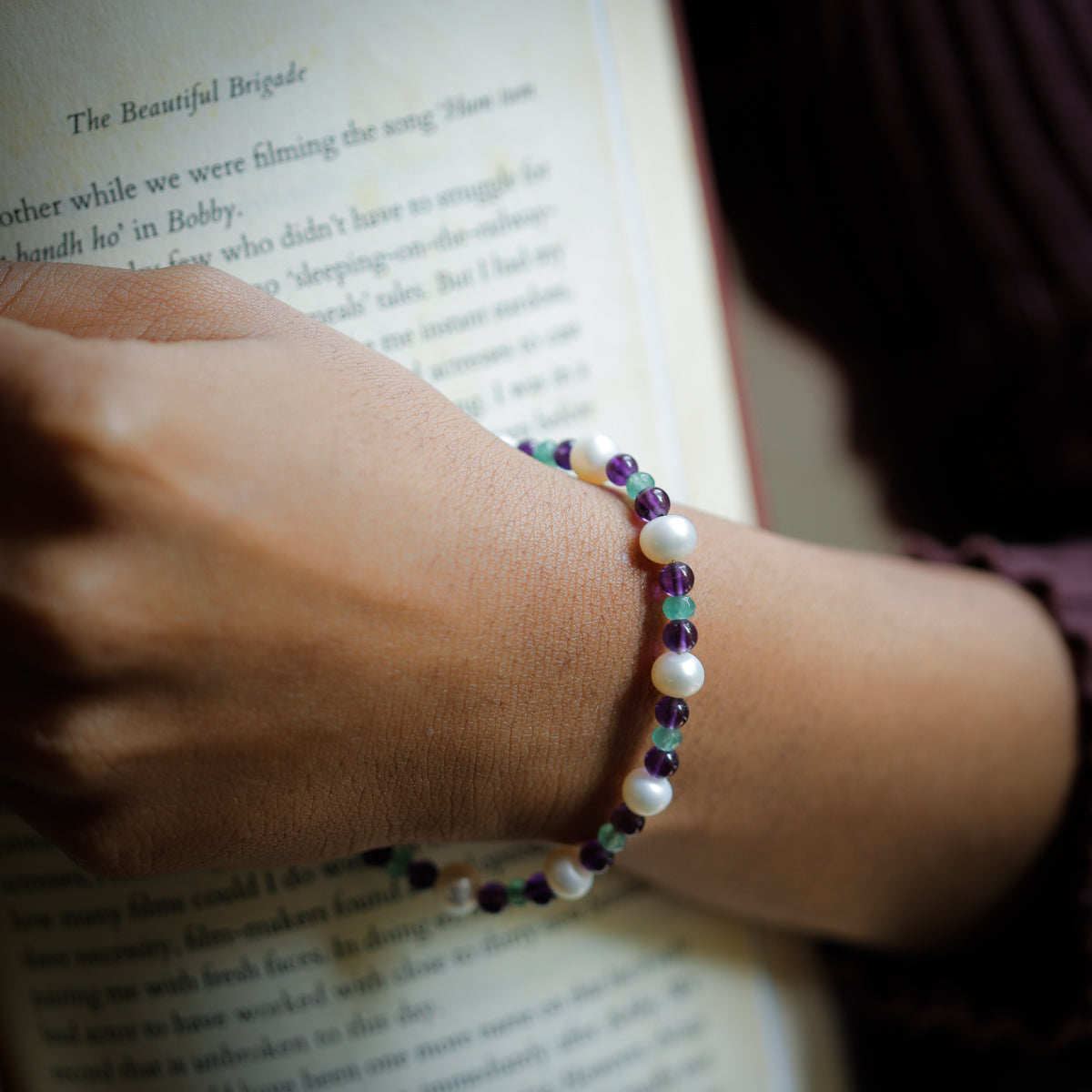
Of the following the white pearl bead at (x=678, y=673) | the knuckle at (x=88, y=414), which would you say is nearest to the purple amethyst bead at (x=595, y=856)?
the white pearl bead at (x=678, y=673)

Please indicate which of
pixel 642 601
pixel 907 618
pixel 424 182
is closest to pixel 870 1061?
pixel 907 618

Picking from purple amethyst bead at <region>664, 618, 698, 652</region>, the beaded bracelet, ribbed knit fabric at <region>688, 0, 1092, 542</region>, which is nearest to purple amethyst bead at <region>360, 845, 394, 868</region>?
the beaded bracelet

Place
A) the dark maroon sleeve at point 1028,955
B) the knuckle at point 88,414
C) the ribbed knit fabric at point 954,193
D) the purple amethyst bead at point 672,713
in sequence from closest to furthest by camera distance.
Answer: the knuckle at point 88,414 < the purple amethyst bead at point 672,713 < the dark maroon sleeve at point 1028,955 < the ribbed knit fabric at point 954,193

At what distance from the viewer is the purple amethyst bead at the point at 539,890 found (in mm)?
505

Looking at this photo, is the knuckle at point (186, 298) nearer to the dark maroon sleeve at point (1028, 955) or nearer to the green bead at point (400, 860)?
the green bead at point (400, 860)

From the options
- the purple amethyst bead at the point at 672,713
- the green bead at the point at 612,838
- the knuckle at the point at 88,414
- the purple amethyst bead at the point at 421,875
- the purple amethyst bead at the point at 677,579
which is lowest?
the purple amethyst bead at the point at 421,875

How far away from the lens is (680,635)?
1.40ft

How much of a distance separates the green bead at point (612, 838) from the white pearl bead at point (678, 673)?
93 millimetres

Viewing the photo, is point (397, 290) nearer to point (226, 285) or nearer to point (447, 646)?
point (226, 285)

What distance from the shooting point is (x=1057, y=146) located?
0.72 m

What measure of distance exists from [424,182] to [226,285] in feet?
0.58

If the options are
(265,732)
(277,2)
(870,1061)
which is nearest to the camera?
(265,732)

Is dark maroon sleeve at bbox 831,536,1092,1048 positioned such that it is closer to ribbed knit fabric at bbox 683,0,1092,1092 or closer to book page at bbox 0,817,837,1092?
ribbed knit fabric at bbox 683,0,1092,1092

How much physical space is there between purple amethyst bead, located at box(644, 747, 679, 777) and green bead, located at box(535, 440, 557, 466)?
0.19 m
